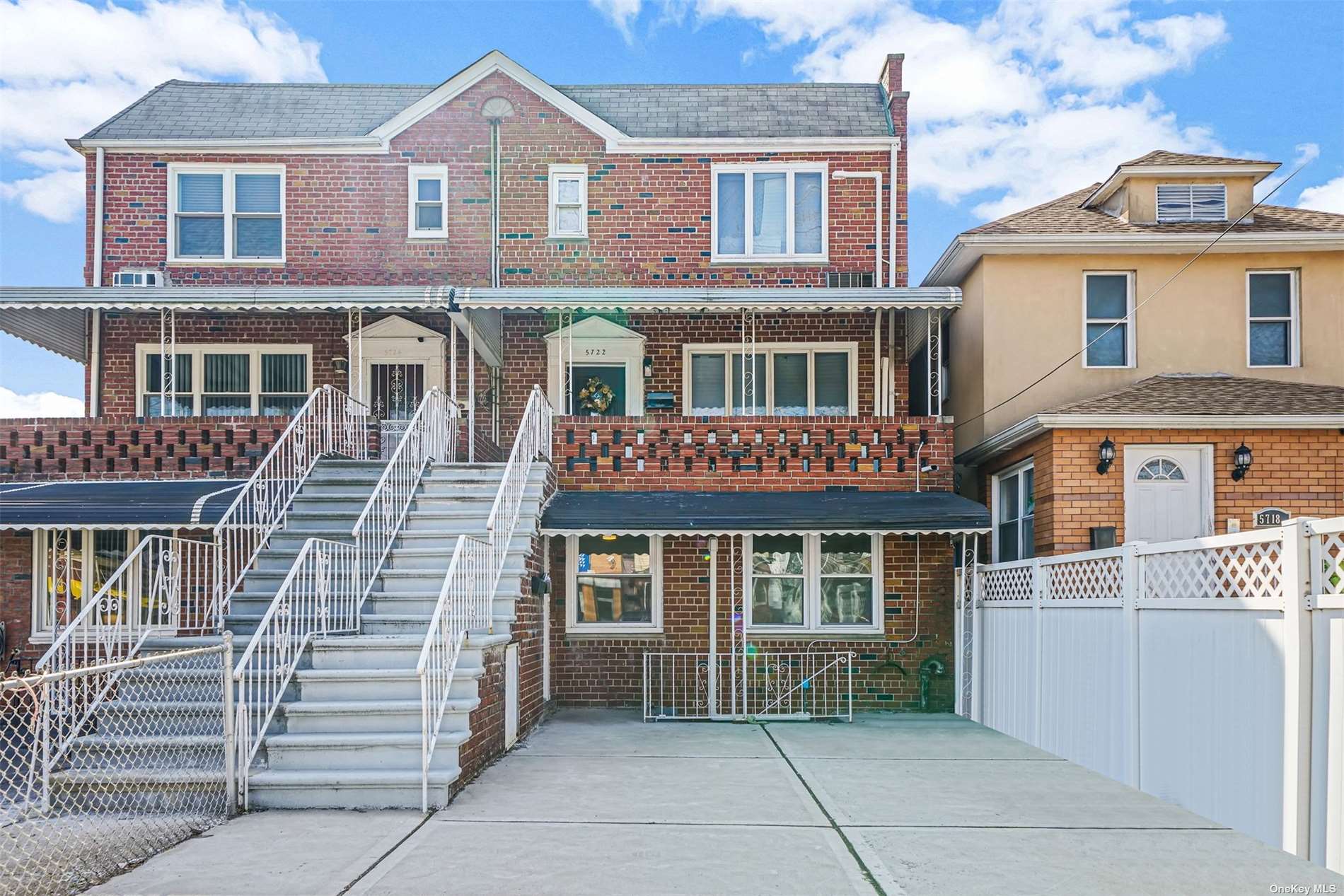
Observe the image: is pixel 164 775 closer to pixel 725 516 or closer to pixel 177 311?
pixel 725 516

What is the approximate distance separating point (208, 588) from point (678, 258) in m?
7.86

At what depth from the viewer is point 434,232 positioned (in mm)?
15953

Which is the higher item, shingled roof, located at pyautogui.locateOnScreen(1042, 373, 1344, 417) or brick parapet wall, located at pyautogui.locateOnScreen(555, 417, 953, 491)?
shingled roof, located at pyautogui.locateOnScreen(1042, 373, 1344, 417)

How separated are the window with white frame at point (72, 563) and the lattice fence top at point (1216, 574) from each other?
1183cm

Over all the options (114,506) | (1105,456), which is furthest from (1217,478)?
(114,506)

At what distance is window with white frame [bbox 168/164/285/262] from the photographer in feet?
52.2

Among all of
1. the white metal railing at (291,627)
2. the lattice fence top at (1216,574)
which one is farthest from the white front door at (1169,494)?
the white metal railing at (291,627)

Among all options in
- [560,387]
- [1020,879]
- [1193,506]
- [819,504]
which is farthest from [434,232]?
[1020,879]

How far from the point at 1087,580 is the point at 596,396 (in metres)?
8.09

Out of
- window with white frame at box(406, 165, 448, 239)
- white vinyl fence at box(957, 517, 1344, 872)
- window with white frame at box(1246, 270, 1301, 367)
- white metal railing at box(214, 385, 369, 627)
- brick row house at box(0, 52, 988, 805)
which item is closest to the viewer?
white vinyl fence at box(957, 517, 1344, 872)

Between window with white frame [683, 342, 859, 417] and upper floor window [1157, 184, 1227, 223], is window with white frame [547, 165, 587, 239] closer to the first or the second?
window with white frame [683, 342, 859, 417]

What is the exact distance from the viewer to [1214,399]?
43.1ft

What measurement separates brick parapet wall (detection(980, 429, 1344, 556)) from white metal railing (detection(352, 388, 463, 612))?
737cm

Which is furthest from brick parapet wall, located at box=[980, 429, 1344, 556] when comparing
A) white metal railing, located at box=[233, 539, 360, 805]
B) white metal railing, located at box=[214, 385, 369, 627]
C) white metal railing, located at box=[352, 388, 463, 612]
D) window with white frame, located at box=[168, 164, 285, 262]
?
window with white frame, located at box=[168, 164, 285, 262]
